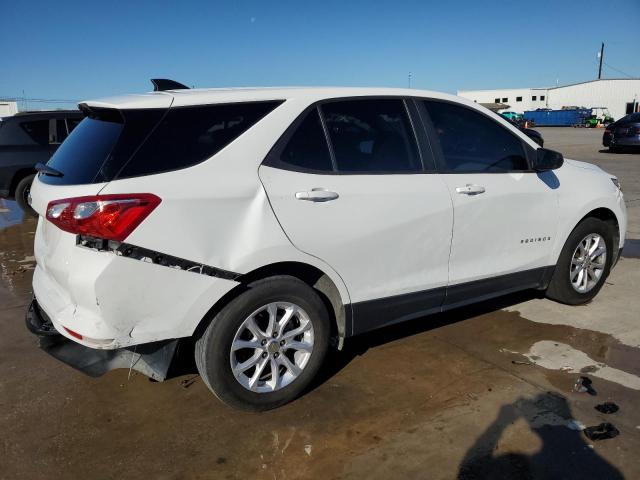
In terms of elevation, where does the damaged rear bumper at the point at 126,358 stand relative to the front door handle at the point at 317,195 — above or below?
below

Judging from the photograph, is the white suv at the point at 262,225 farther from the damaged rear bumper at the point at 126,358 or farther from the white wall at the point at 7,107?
the white wall at the point at 7,107

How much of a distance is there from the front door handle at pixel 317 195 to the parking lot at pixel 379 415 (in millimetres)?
1214

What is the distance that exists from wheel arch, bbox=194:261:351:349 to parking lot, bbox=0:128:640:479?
1.32 ft

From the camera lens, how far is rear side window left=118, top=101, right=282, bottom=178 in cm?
261

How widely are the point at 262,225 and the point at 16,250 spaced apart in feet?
18.6

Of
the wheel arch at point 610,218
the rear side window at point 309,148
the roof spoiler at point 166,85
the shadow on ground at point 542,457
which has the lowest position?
the shadow on ground at point 542,457

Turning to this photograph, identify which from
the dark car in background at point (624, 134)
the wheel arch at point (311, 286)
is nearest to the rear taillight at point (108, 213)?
the wheel arch at point (311, 286)

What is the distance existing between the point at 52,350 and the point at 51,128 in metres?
7.30

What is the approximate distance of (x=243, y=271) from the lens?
2.73m

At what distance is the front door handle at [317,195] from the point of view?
9.47 feet

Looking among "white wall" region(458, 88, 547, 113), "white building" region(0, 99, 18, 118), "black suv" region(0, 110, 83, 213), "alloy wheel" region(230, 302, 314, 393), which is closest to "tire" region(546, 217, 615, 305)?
"alloy wheel" region(230, 302, 314, 393)

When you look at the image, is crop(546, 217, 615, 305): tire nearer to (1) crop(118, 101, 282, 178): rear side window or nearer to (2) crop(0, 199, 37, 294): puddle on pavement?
(1) crop(118, 101, 282, 178): rear side window

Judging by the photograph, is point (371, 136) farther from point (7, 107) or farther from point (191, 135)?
point (7, 107)

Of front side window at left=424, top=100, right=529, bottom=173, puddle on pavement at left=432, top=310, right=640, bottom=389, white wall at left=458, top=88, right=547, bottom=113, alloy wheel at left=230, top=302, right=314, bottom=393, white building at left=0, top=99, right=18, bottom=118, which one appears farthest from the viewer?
white wall at left=458, top=88, right=547, bottom=113
